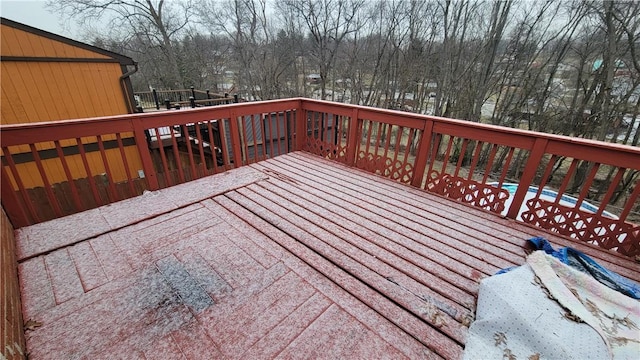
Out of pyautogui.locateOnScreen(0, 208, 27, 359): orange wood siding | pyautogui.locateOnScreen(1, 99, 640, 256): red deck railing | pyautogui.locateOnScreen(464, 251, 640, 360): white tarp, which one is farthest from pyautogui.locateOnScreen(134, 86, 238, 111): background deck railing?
pyautogui.locateOnScreen(464, 251, 640, 360): white tarp

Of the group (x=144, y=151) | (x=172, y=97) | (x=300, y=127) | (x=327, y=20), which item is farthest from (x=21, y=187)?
(x=327, y=20)

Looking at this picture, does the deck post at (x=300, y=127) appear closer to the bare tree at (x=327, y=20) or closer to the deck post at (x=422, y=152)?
the deck post at (x=422, y=152)

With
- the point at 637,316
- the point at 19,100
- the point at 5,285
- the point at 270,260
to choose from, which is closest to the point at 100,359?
the point at 5,285

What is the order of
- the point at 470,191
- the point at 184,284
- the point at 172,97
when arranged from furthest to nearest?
1. the point at 172,97
2. the point at 470,191
3. the point at 184,284

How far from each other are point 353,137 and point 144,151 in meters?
2.49

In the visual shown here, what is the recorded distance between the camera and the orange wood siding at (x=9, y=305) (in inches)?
45.8

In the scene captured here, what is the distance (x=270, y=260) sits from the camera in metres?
1.97

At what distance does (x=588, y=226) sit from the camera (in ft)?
7.30

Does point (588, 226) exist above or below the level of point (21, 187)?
below

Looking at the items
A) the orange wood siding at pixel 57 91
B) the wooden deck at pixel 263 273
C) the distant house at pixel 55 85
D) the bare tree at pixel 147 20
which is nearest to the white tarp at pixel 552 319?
the wooden deck at pixel 263 273

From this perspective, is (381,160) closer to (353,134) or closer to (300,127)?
(353,134)

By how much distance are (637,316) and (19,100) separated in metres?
8.93

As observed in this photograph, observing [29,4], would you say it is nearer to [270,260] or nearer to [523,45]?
[270,260]

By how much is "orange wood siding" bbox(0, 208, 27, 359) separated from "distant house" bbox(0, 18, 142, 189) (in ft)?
13.0
